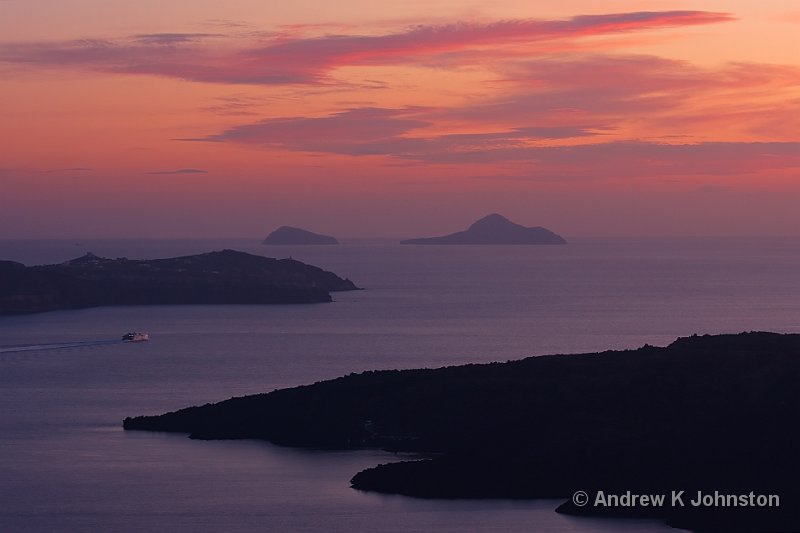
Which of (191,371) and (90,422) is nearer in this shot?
(90,422)

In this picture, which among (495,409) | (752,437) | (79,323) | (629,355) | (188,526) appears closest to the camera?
(188,526)

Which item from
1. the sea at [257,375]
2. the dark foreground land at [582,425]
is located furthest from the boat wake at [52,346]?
the dark foreground land at [582,425]

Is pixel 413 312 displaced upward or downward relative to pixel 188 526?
upward

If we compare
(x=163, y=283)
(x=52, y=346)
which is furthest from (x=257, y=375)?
(x=163, y=283)

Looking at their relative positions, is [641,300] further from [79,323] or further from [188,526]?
[188,526]

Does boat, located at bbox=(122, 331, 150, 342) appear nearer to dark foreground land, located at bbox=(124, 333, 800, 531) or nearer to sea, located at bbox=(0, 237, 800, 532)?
sea, located at bbox=(0, 237, 800, 532)

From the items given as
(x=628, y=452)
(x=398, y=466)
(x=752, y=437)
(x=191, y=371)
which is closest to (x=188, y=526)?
(x=398, y=466)

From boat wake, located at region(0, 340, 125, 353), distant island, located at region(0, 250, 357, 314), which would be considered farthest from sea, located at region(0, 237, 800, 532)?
distant island, located at region(0, 250, 357, 314)
